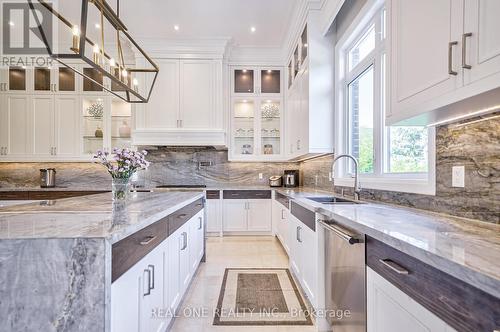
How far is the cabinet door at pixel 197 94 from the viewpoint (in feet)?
15.0

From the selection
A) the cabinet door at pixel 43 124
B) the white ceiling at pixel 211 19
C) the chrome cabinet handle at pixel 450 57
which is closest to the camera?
the chrome cabinet handle at pixel 450 57

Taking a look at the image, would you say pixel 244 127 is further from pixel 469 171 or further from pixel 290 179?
pixel 469 171

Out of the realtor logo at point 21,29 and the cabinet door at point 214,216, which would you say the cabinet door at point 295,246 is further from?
the realtor logo at point 21,29

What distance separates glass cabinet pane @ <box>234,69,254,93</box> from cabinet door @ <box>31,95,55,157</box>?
3.19 m

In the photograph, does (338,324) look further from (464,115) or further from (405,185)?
(464,115)

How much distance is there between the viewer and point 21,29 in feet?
12.4

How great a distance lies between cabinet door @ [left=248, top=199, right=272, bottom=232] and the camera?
4555 mm

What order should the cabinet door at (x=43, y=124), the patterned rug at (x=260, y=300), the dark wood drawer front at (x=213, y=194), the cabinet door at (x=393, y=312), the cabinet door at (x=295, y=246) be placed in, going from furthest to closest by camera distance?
the cabinet door at (x=43, y=124) → the dark wood drawer front at (x=213, y=194) → the cabinet door at (x=295, y=246) → the patterned rug at (x=260, y=300) → the cabinet door at (x=393, y=312)

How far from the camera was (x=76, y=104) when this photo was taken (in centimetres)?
469

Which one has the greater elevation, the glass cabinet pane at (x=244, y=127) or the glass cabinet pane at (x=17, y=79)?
the glass cabinet pane at (x=17, y=79)

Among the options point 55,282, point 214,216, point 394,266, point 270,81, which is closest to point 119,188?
point 55,282

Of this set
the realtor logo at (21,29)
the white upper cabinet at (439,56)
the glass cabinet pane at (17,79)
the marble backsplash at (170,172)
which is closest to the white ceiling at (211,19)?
the realtor logo at (21,29)

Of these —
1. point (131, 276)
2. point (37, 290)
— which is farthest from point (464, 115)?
point (37, 290)

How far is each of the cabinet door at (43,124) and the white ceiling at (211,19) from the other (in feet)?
6.55
